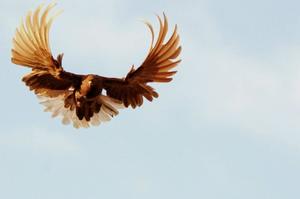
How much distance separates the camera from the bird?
20.8 metres

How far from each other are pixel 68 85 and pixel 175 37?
4.02 ft

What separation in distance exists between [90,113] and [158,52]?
0.97m

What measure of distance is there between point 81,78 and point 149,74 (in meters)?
0.75

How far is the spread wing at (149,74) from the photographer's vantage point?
20969 mm

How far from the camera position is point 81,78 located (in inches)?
820

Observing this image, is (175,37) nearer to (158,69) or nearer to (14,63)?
(158,69)

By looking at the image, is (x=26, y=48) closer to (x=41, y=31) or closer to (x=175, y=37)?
(x=41, y=31)

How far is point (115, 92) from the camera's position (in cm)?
2106

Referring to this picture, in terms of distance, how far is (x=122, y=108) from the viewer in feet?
69.8

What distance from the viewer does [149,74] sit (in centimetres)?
2106

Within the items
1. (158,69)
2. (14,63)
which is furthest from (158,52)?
(14,63)

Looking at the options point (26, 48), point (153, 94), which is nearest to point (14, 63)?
point (26, 48)

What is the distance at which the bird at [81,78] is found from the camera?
20844 millimetres

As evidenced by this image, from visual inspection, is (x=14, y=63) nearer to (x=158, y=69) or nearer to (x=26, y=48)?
(x=26, y=48)
